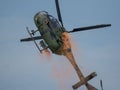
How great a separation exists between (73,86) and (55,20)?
37.2ft

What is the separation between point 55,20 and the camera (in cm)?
7038

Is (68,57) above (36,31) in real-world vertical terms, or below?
below

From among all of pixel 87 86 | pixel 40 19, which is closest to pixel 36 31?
pixel 40 19

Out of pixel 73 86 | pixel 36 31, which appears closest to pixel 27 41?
pixel 36 31

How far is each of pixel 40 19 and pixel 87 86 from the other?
13.4 meters

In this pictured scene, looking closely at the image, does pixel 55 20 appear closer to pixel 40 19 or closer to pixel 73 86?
pixel 40 19

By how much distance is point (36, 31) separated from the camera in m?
70.3

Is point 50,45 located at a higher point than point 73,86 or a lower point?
higher

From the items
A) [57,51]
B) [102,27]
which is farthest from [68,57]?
[102,27]

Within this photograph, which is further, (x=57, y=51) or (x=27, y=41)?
(x=27, y=41)

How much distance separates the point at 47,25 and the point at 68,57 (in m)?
6.58

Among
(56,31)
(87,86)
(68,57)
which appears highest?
(56,31)

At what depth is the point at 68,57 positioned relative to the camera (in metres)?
70.9

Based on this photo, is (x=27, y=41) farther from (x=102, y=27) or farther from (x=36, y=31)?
(x=102, y=27)
